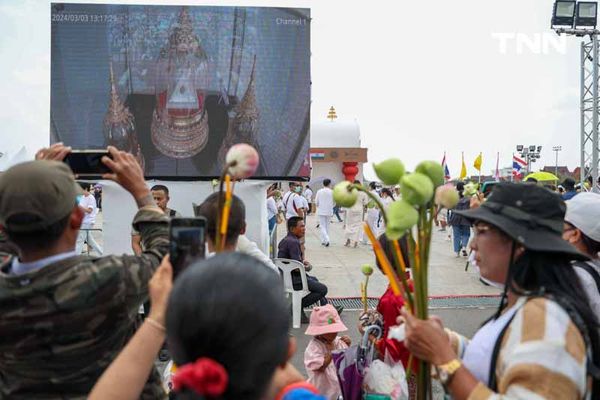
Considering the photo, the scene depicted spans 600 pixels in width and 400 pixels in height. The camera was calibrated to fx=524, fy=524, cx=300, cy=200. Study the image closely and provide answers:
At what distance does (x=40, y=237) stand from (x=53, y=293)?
0.55ft

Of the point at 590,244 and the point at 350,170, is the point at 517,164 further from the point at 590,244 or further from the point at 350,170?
the point at 590,244

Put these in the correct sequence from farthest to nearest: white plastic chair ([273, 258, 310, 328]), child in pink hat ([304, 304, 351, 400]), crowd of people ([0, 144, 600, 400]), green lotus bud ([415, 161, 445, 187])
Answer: white plastic chair ([273, 258, 310, 328])
child in pink hat ([304, 304, 351, 400])
green lotus bud ([415, 161, 445, 187])
crowd of people ([0, 144, 600, 400])

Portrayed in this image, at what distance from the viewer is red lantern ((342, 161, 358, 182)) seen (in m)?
32.6

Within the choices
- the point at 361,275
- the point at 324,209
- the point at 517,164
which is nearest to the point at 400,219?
the point at 361,275

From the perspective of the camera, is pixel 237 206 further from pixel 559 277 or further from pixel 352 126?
pixel 352 126

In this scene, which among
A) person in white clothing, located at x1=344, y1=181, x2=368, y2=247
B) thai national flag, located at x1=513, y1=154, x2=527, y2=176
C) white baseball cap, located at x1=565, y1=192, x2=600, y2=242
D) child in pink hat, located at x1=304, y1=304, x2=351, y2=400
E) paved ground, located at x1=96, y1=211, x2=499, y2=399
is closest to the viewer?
white baseball cap, located at x1=565, y1=192, x2=600, y2=242

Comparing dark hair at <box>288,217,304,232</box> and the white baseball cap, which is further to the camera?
dark hair at <box>288,217,304,232</box>

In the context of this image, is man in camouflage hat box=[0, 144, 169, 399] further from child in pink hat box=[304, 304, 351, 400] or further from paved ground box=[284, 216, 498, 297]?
paved ground box=[284, 216, 498, 297]

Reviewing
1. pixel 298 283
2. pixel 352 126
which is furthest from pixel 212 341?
pixel 352 126

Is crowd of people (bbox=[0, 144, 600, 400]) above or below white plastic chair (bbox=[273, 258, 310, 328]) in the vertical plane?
above

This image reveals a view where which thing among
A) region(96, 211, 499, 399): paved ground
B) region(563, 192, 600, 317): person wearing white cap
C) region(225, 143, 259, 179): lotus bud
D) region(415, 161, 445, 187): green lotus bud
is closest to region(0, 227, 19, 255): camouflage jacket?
region(225, 143, 259, 179): lotus bud

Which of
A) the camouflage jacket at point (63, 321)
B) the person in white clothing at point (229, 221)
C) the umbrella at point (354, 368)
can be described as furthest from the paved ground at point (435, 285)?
the camouflage jacket at point (63, 321)

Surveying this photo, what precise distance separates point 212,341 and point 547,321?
0.96 metres

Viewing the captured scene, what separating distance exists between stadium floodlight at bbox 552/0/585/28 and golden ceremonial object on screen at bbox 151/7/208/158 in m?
11.8
